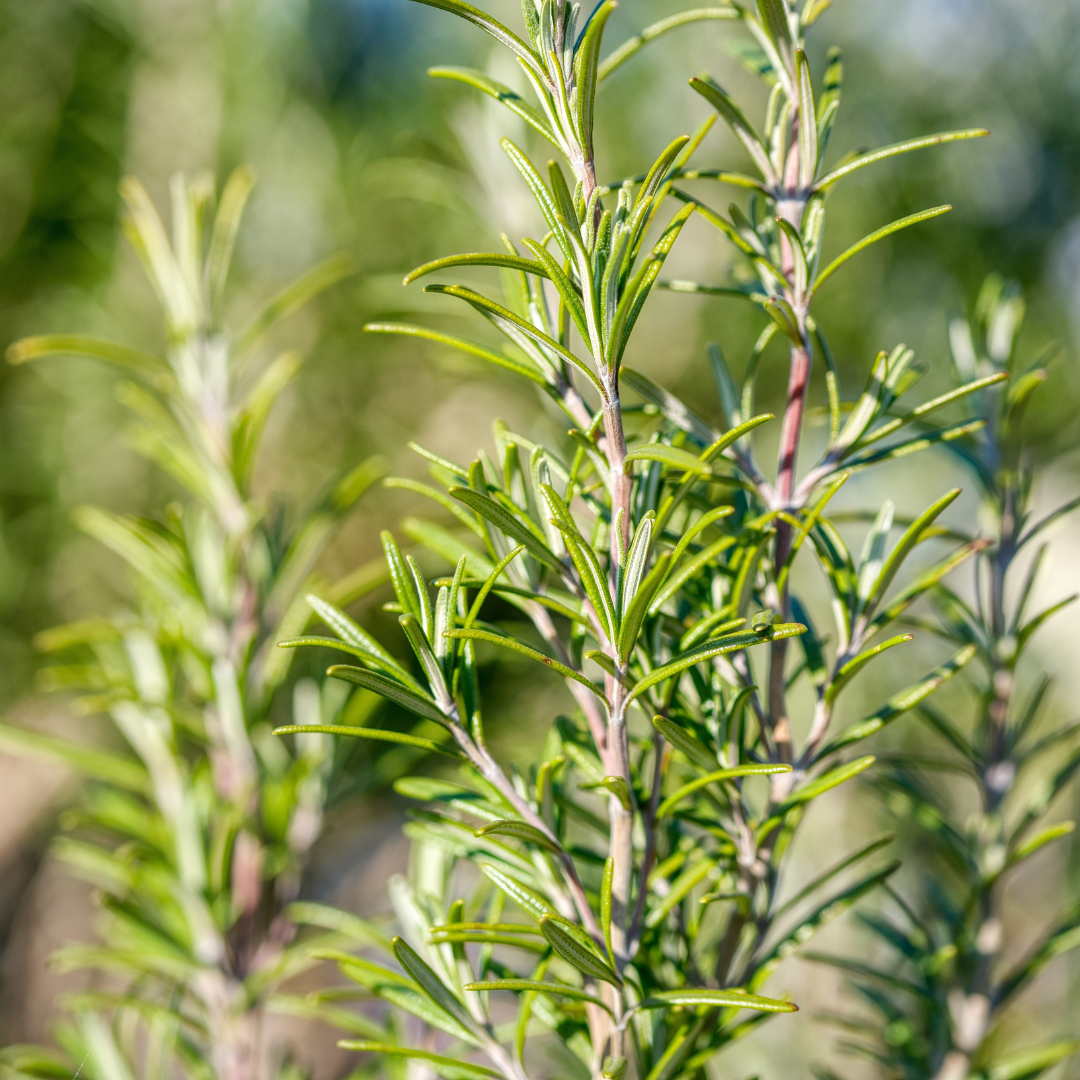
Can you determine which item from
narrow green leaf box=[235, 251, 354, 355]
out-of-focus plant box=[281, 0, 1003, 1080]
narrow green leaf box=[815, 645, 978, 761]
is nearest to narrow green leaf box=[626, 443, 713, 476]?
out-of-focus plant box=[281, 0, 1003, 1080]

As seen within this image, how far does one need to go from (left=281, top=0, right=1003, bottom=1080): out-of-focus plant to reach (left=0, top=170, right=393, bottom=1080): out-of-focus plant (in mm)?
119

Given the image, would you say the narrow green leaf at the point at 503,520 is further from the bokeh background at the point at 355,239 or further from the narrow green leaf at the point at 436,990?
the bokeh background at the point at 355,239

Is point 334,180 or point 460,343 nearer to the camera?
point 460,343

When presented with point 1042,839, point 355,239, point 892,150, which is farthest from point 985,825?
point 355,239

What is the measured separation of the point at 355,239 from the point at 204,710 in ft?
2.53

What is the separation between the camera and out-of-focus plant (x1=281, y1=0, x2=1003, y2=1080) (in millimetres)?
202

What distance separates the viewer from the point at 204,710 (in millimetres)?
397

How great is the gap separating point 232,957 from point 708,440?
322 millimetres

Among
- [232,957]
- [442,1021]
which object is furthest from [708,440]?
[232,957]

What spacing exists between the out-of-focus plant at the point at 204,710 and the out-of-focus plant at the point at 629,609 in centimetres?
12

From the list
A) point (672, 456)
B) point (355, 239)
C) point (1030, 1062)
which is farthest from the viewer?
point (355, 239)

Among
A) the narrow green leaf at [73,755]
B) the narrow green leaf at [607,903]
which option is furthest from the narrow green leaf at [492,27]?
the narrow green leaf at [73,755]

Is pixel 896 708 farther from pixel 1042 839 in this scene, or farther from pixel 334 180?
pixel 334 180

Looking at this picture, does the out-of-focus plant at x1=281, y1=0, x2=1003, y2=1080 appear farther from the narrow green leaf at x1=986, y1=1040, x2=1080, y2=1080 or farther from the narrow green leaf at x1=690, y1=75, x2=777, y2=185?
the narrow green leaf at x1=986, y1=1040, x2=1080, y2=1080
